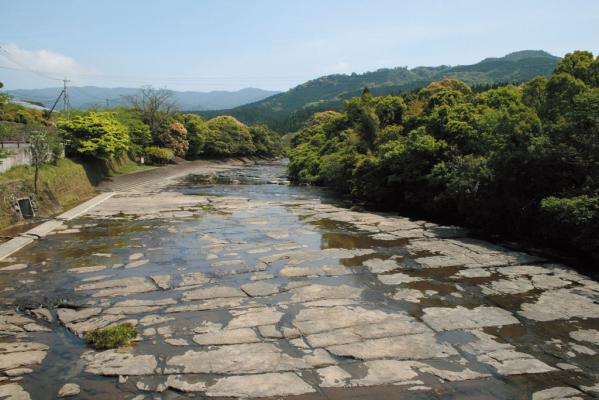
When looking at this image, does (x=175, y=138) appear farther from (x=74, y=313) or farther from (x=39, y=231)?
(x=74, y=313)

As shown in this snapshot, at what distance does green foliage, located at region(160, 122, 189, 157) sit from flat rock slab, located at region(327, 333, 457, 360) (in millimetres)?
63594

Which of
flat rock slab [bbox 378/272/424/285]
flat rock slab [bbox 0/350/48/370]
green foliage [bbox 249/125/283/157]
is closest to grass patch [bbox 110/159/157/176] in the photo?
flat rock slab [bbox 378/272/424/285]

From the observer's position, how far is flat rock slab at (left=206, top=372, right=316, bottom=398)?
297 inches

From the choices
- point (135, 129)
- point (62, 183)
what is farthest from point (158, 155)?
point (62, 183)

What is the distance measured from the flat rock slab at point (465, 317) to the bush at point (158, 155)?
56.8 meters

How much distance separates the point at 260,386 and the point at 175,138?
65740 millimetres

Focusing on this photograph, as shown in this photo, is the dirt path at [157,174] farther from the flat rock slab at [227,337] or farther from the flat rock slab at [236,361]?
the flat rock slab at [236,361]

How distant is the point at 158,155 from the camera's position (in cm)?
6219

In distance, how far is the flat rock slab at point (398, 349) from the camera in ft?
29.3

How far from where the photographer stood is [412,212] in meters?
28.4

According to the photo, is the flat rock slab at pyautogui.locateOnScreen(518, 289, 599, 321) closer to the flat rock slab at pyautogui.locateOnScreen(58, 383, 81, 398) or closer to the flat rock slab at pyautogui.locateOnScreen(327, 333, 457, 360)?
the flat rock slab at pyautogui.locateOnScreen(327, 333, 457, 360)

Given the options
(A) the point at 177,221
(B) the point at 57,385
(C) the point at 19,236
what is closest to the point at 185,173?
(A) the point at 177,221

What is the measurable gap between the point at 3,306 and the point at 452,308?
12.2 metres

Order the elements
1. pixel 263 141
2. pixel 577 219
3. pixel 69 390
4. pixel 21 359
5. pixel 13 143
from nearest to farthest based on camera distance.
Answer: pixel 69 390 < pixel 21 359 < pixel 577 219 < pixel 13 143 < pixel 263 141
